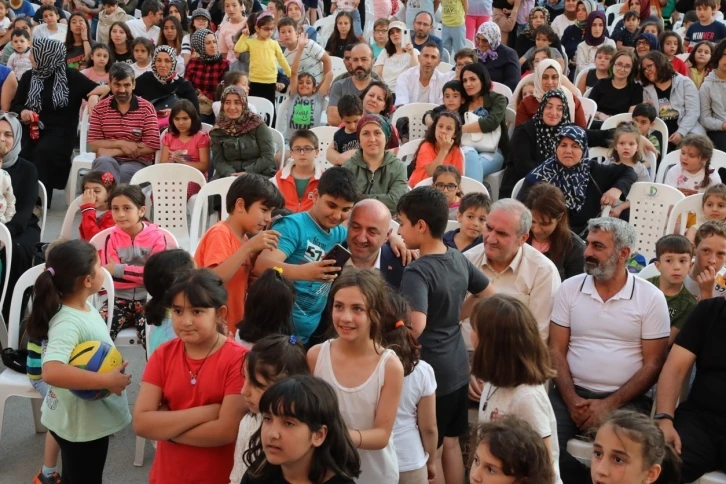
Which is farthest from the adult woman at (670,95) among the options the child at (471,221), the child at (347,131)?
the child at (471,221)

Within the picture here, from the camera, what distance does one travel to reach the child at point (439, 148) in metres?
5.87

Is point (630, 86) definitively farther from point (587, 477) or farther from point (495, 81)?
point (587, 477)

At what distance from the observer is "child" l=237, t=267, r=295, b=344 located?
3029 millimetres

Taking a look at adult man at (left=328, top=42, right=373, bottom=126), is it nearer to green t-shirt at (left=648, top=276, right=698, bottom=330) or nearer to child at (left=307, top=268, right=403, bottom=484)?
green t-shirt at (left=648, top=276, right=698, bottom=330)

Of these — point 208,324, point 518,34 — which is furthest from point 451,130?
point 518,34

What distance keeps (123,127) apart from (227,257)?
3.34 m

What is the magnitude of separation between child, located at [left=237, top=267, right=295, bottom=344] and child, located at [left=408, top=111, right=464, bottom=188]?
112 inches

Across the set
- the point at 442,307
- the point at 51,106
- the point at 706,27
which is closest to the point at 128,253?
the point at 442,307

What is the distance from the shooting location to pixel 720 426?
3336 mm

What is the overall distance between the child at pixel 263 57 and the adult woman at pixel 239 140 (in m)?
1.69

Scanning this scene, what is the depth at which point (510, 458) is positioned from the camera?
2.38 meters

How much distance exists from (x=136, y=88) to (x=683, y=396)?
16.6ft

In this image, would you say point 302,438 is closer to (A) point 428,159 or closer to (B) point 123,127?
(A) point 428,159

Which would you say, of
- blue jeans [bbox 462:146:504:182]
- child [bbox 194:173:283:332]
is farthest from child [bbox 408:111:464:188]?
child [bbox 194:173:283:332]
